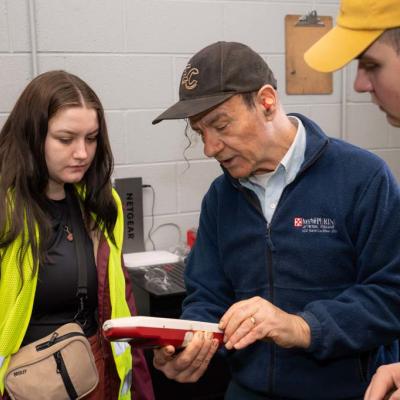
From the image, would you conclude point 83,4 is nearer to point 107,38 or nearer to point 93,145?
point 107,38

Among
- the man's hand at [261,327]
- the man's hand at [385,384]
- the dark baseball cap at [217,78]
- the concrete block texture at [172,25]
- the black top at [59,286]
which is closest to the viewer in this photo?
the man's hand at [385,384]

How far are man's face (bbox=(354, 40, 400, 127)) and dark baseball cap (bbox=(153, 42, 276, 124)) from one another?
320 mm

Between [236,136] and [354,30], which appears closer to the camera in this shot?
[354,30]

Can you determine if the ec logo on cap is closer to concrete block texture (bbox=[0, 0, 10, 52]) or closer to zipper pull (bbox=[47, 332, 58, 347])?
zipper pull (bbox=[47, 332, 58, 347])

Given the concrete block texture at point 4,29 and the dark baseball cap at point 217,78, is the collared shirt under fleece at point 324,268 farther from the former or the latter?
the concrete block texture at point 4,29

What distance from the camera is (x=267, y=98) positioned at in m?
1.21

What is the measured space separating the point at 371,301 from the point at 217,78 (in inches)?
21.8

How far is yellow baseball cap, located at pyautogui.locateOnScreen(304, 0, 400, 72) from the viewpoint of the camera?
32.3 inches

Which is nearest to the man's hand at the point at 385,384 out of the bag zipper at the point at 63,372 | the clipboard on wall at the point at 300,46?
the bag zipper at the point at 63,372

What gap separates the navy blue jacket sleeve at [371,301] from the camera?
1086 millimetres

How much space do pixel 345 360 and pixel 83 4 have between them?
5.81 ft

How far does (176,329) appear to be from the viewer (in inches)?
40.8

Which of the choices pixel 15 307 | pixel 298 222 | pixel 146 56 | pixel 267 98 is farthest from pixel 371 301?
pixel 146 56

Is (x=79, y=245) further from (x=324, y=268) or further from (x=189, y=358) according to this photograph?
(x=324, y=268)
